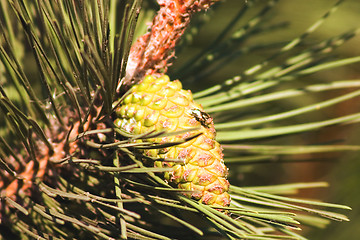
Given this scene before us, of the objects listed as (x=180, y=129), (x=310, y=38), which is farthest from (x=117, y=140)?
(x=310, y=38)

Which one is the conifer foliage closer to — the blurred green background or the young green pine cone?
the young green pine cone

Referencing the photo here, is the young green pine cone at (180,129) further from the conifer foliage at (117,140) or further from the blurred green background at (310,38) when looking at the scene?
the blurred green background at (310,38)

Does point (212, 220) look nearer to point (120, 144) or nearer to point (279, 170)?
point (120, 144)

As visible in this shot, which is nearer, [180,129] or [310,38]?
[180,129]

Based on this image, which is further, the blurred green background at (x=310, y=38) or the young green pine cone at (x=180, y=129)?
the blurred green background at (x=310, y=38)

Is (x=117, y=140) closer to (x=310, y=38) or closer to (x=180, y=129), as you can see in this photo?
(x=180, y=129)

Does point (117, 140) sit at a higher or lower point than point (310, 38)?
lower

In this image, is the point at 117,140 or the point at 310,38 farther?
the point at 310,38

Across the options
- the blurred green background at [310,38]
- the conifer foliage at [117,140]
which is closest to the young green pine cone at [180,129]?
the conifer foliage at [117,140]

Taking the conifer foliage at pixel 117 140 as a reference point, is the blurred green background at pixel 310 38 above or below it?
above
